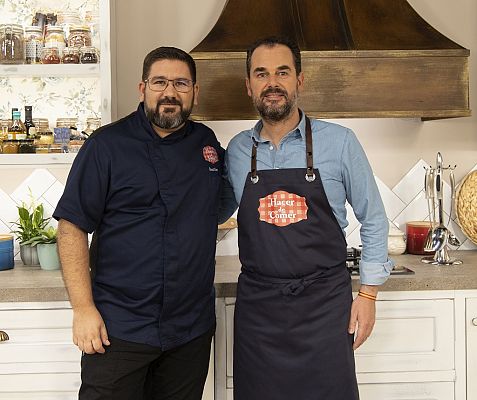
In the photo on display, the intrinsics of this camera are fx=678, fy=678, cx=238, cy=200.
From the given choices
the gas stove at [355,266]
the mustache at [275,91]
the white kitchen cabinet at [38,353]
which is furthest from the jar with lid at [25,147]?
the gas stove at [355,266]

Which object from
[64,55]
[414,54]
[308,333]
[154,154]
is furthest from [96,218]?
[414,54]

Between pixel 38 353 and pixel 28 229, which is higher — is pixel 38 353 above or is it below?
below

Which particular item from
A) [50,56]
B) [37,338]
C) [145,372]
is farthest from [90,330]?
[50,56]

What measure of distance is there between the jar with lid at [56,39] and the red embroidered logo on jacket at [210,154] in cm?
93

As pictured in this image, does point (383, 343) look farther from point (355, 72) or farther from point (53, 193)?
point (53, 193)

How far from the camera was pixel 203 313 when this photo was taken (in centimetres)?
215

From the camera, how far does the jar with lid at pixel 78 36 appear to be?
2.77 meters

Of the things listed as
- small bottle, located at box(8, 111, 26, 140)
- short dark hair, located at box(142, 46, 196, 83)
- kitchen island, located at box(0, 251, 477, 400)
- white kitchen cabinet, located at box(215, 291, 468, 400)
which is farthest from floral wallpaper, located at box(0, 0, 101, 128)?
white kitchen cabinet, located at box(215, 291, 468, 400)

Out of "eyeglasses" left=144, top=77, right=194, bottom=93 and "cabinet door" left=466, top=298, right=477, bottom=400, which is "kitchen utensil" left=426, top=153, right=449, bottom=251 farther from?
"eyeglasses" left=144, top=77, right=194, bottom=93

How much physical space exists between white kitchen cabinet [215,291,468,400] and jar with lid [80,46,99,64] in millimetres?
1162

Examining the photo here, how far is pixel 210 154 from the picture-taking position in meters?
2.19

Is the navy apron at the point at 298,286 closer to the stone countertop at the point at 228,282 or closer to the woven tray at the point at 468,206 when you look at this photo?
the stone countertop at the point at 228,282

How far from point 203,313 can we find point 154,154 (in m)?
0.52

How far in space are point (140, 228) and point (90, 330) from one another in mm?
331
